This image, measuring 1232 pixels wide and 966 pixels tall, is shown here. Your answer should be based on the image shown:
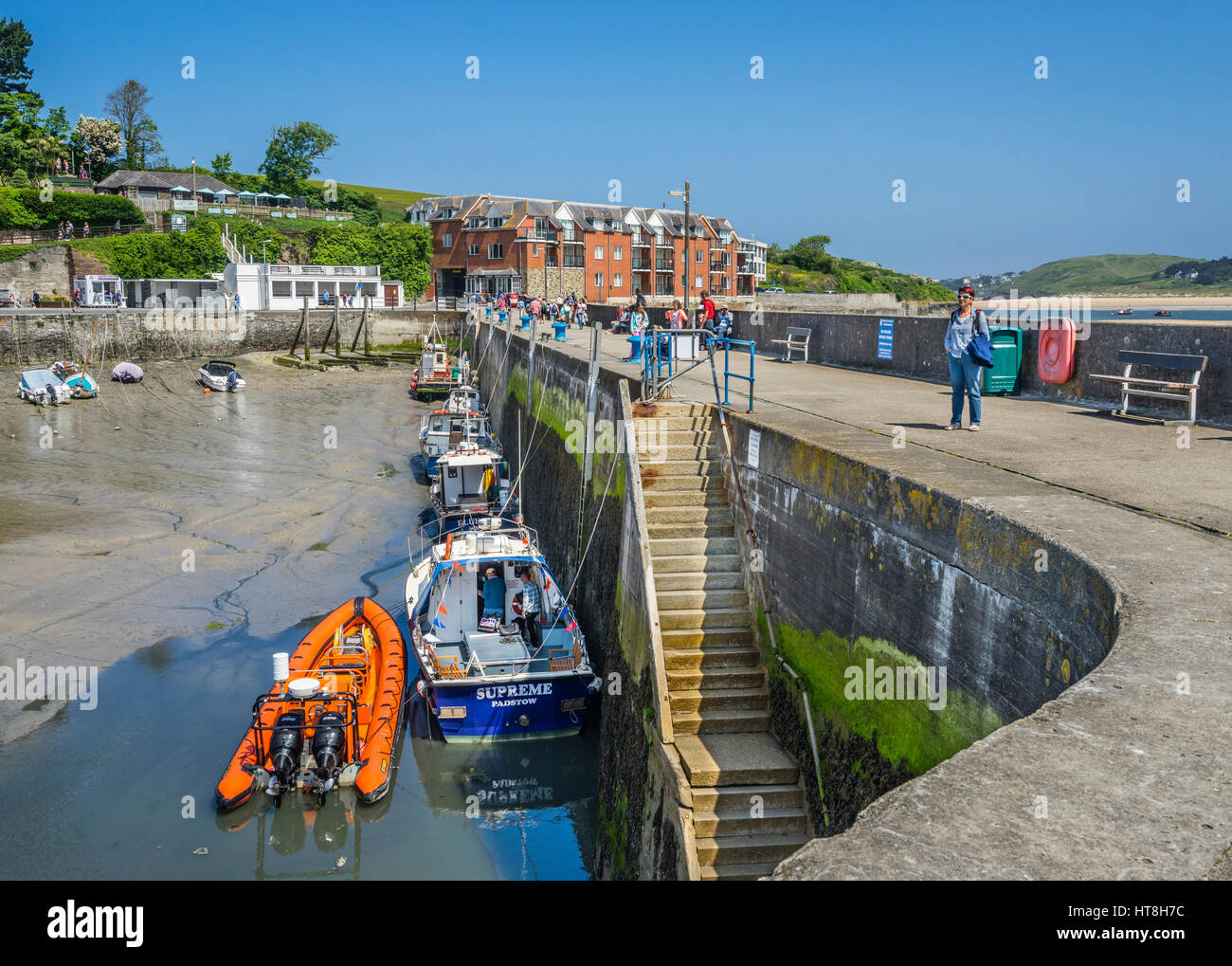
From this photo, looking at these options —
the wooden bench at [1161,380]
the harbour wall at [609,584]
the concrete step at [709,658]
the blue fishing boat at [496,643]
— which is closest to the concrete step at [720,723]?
the harbour wall at [609,584]

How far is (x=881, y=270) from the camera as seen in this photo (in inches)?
5207

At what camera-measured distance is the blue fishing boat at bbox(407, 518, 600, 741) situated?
44.6 feet

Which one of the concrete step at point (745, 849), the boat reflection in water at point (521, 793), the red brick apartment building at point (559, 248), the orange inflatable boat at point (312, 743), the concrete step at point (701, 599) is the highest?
the red brick apartment building at point (559, 248)

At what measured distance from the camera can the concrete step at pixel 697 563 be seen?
35.9 ft

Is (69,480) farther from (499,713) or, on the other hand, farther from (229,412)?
(499,713)

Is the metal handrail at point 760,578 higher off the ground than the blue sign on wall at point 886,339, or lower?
lower

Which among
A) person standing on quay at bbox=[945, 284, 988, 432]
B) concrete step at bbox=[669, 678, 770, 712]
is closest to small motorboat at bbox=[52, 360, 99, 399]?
concrete step at bbox=[669, 678, 770, 712]

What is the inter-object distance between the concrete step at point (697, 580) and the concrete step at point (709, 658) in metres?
0.86

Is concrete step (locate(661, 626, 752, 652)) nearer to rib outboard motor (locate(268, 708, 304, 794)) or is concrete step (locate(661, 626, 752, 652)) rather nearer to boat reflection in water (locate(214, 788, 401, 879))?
boat reflection in water (locate(214, 788, 401, 879))

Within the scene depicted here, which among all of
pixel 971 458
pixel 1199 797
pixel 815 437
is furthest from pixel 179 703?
pixel 1199 797

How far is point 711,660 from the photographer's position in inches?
391

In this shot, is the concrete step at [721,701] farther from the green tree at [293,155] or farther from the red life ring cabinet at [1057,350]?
the green tree at [293,155]

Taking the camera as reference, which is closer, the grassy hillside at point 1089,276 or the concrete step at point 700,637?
the concrete step at point 700,637

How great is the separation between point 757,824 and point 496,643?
7.93 meters
